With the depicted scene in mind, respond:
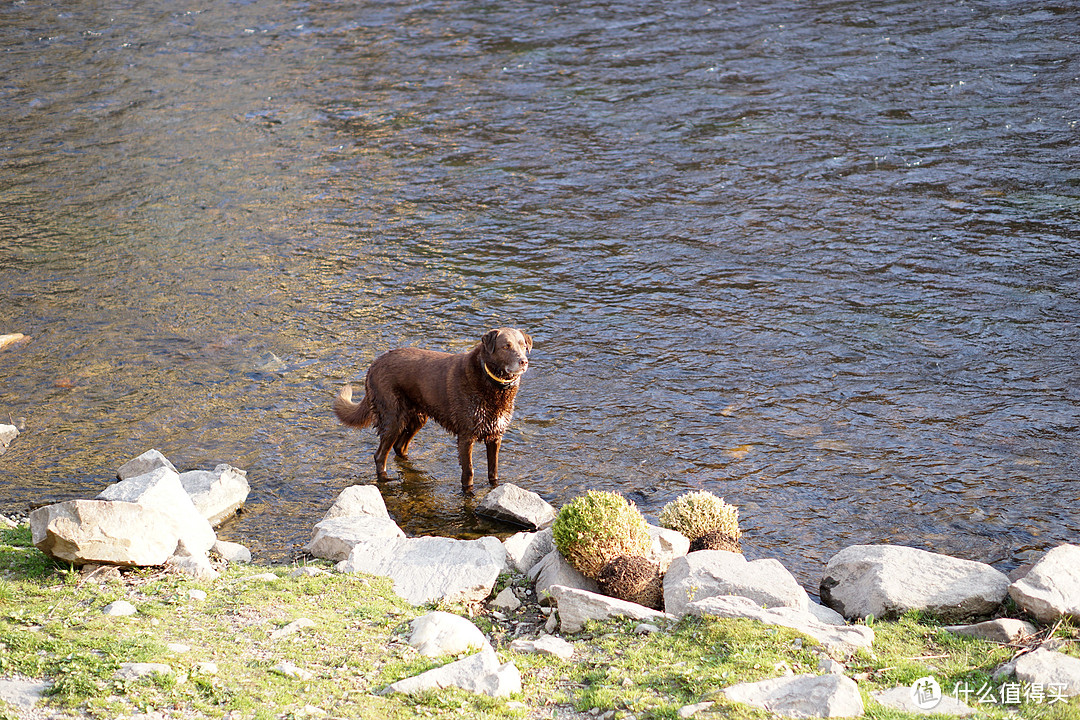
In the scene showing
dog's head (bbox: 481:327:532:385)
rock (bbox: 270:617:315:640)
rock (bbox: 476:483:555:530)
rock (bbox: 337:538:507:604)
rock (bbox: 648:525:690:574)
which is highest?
dog's head (bbox: 481:327:532:385)

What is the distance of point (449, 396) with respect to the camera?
835cm

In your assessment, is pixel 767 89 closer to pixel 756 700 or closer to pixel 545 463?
pixel 545 463

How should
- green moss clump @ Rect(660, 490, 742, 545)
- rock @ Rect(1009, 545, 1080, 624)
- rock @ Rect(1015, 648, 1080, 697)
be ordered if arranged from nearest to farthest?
rock @ Rect(1015, 648, 1080, 697), rock @ Rect(1009, 545, 1080, 624), green moss clump @ Rect(660, 490, 742, 545)

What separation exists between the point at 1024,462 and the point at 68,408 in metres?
8.61

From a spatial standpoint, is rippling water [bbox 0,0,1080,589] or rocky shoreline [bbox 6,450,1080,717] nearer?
rocky shoreline [bbox 6,450,1080,717]

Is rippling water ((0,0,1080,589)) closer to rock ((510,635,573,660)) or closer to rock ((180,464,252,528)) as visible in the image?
rock ((180,464,252,528))

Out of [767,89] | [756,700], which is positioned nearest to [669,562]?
[756,700]

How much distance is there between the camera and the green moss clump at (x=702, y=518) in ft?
23.2

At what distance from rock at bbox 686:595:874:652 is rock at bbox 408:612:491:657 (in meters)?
1.27

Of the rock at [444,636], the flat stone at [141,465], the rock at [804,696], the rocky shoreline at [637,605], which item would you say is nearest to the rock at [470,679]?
the rocky shoreline at [637,605]

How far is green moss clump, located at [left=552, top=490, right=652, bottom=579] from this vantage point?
6.43 metres

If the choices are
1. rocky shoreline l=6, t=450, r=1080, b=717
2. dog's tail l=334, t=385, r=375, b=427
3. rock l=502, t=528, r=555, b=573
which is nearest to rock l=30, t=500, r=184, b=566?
rocky shoreline l=6, t=450, r=1080, b=717

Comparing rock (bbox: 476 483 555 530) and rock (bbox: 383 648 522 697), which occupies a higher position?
rock (bbox: 383 648 522 697)

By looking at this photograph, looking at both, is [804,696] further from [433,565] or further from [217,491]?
[217,491]
